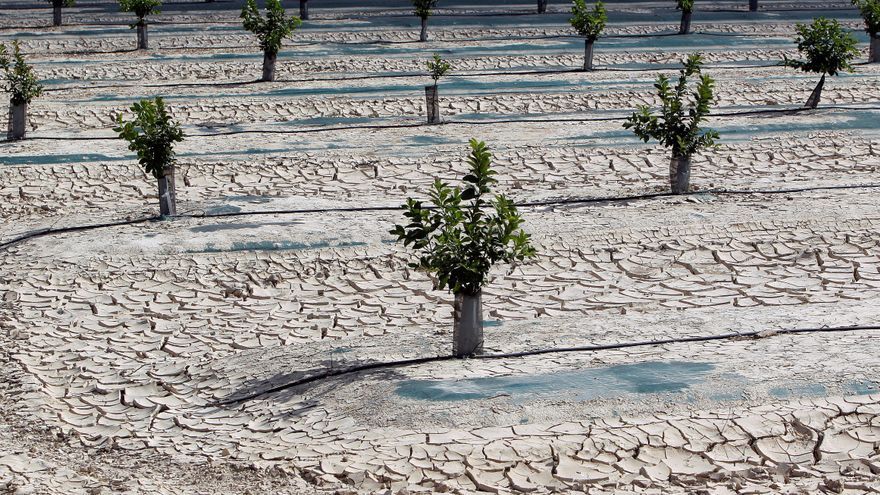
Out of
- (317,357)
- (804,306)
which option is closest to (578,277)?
(804,306)

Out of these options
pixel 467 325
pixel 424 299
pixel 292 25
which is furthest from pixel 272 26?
pixel 467 325

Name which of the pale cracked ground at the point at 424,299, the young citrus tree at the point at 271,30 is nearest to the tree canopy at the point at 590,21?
the pale cracked ground at the point at 424,299

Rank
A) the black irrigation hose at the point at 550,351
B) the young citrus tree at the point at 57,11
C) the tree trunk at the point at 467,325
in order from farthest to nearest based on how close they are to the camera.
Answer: the young citrus tree at the point at 57,11
the tree trunk at the point at 467,325
the black irrigation hose at the point at 550,351

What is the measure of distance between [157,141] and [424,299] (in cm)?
347

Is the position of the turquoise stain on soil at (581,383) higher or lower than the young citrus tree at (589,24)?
lower

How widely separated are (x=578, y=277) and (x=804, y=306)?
1904 millimetres

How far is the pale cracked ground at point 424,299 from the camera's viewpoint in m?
6.98

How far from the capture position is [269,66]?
60.4ft

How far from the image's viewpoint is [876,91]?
17266 mm

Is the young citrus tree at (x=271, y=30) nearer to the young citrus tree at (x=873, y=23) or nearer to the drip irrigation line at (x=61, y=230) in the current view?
the drip irrigation line at (x=61, y=230)

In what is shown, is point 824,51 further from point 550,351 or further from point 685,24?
point 550,351

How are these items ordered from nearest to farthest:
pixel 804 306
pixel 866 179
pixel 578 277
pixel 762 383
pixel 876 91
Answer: pixel 762 383
pixel 804 306
pixel 578 277
pixel 866 179
pixel 876 91

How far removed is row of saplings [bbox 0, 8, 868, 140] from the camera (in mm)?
15086

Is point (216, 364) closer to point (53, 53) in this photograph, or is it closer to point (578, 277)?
point (578, 277)
